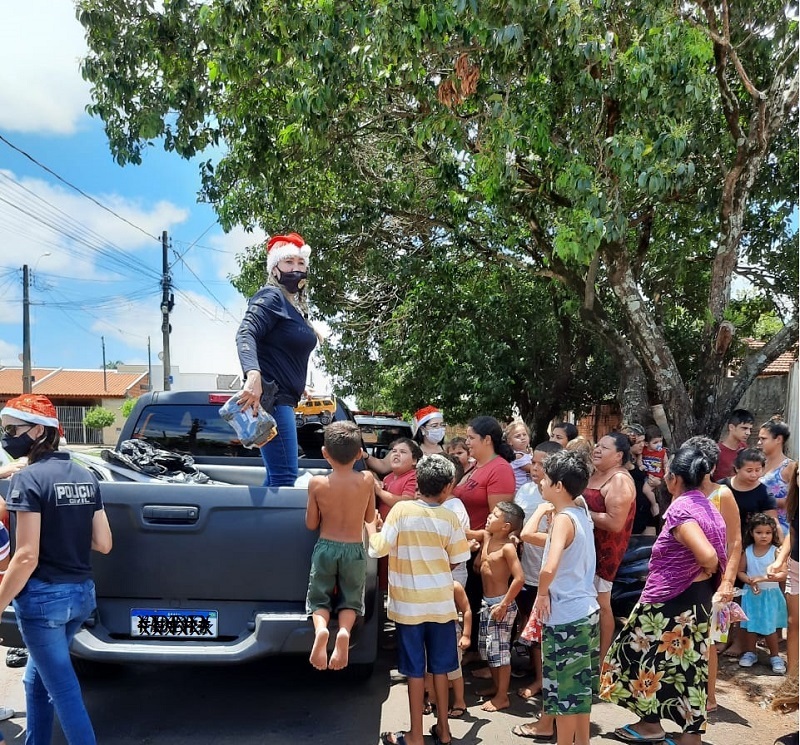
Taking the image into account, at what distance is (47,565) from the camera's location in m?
3.09

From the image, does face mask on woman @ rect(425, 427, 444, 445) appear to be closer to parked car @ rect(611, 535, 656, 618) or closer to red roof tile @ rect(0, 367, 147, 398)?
parked car @ rect(611, 535, 656, 618)

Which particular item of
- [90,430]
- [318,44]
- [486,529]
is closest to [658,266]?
[318,44]

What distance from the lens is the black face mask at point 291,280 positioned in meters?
4.36

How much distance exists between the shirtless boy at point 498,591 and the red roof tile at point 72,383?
153ft

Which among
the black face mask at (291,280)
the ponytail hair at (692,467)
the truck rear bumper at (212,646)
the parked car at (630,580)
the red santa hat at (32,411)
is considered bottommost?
the parked car at (630,580)

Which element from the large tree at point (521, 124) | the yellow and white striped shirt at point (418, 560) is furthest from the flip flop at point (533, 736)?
the large tree at point (521, 124)

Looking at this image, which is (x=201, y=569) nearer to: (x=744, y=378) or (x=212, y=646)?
(x=212, y=646)

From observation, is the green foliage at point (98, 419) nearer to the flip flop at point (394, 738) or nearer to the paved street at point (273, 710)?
the paved street at point (273, 710)

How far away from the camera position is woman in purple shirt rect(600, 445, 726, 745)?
12.3 ft

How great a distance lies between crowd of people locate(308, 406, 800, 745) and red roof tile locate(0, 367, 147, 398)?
46768 mm

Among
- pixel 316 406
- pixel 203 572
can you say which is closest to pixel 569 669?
pixel 203 572

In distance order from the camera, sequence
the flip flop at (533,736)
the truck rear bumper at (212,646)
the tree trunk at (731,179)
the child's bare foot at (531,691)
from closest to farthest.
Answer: the truck rear bumper at (212,646)
the flip flop at (533,736)
the child's bare foot at (531,691)
the tree trunk at (731,179)

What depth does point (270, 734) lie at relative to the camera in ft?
12.7

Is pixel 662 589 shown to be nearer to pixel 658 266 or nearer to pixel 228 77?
pixel 228 77
